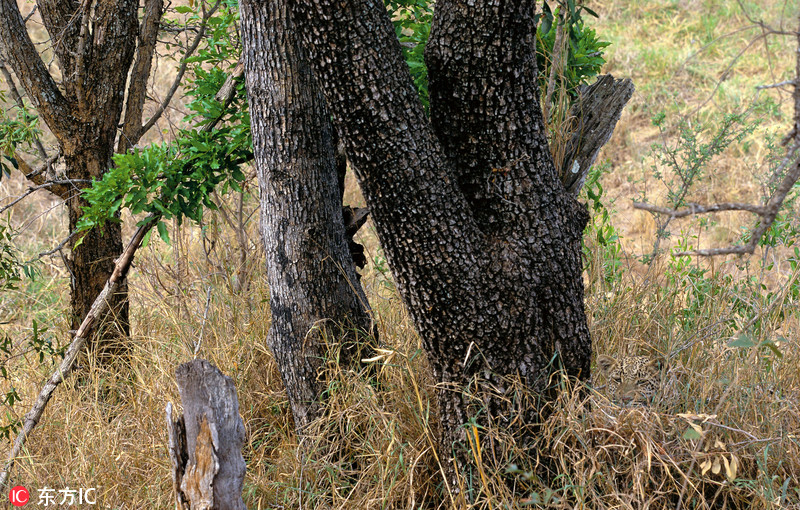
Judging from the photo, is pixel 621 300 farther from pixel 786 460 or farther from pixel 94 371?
pixel 94 371

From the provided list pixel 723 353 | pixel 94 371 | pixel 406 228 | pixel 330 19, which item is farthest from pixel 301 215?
pixel 723 353

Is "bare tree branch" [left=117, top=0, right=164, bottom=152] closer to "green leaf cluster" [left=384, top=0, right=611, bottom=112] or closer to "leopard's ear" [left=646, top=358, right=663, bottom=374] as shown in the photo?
"green leaf cluster" [left=384, top=0, right=611, bottom=112]

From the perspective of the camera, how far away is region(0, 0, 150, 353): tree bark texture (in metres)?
3.14

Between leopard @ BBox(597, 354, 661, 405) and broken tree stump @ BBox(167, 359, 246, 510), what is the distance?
1.39 m

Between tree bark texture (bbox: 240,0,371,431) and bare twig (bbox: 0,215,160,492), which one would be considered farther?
bare twig (bbox: 0,215,160,492)

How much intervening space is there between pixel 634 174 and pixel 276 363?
481 cm

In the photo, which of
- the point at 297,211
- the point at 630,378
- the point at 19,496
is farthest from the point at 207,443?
the point at 630,378

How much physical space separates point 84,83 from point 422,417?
→ 2345 mm

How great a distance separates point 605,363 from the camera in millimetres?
2771

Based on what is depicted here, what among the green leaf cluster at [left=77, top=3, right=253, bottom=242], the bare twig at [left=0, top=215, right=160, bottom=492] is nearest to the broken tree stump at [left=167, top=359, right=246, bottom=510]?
the green leaf cluster at [left=77, top=3, right=253, bottom=242]

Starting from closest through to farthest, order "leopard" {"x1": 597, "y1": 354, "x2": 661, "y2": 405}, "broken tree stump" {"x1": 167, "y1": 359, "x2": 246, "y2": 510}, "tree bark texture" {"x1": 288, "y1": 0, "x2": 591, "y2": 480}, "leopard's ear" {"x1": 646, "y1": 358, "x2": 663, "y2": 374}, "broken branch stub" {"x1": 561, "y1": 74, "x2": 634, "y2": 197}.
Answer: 1. "broken tree stump" {"x1": 167, "y1": 359, "x2": 246, "y2": 510}
2. "tree bark texture" {"x1": 288, "y1": 0, "x2": 591, "y2": 480}
3. "leopard" {"x1": 597, "y1": 354, "x2": 661, "y2": 405}
4. "broken branch stub" {"x1": 561, "y1": 74, "x2": 634, "y2": 197}
5. "leopard's ear" {"x1": 646, "y1": 358, "x2": 663, "y2": 374}

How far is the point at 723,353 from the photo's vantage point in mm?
2746

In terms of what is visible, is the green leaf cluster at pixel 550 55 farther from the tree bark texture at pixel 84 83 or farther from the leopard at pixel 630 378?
the tree bark texture at pixel 84 83

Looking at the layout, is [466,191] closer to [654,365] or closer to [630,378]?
[630,378]
